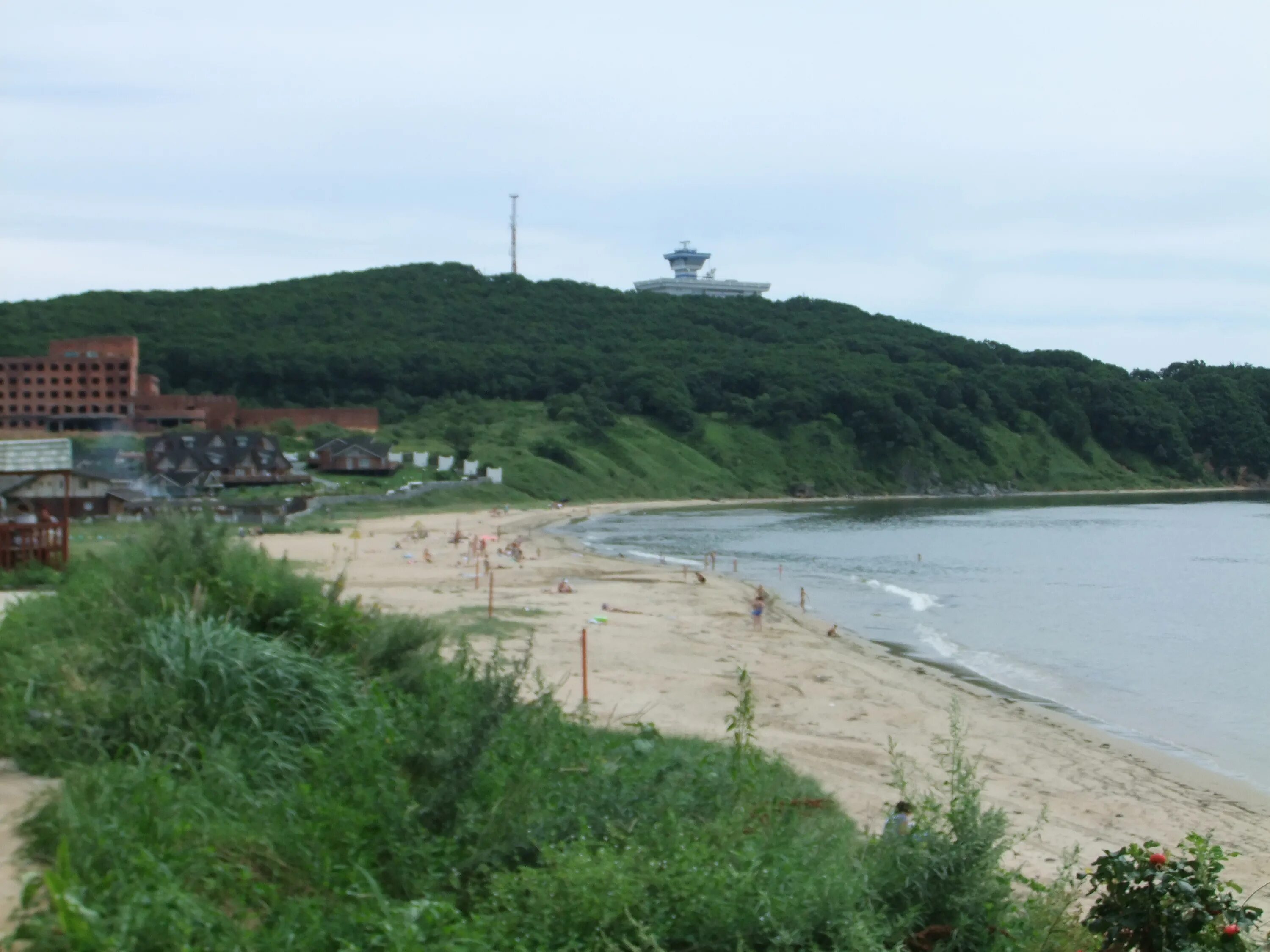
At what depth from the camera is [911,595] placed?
3762 cm

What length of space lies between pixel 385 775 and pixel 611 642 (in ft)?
52.2

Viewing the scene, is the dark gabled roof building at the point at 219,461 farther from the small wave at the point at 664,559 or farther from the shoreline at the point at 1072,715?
the shoreline at the point at 1072,715

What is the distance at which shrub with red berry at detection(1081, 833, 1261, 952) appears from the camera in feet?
19.4

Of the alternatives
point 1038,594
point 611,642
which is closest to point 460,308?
point 1038,594

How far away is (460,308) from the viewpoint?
484ft

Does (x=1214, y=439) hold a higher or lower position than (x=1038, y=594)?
higher

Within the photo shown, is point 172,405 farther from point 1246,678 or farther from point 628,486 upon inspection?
point 1246,678

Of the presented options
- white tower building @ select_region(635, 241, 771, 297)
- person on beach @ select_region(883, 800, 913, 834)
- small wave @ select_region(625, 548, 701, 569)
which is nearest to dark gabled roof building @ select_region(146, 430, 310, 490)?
small wave @ select_region(625, 548, 701, 569)

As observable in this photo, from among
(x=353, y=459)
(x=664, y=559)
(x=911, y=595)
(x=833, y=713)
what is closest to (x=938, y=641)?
(x=911, y=595)

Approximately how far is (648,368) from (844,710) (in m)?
101

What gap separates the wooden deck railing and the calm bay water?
16192mm

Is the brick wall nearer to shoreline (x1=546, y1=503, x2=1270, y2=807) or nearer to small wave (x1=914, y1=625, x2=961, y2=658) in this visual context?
shoreline (x1=546, y1=503, x2=1270, y2=807)

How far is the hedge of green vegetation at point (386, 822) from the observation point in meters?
5.59

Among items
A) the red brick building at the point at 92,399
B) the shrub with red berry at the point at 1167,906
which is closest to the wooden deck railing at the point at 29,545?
the shrub with red berry at the point at 1167,906
